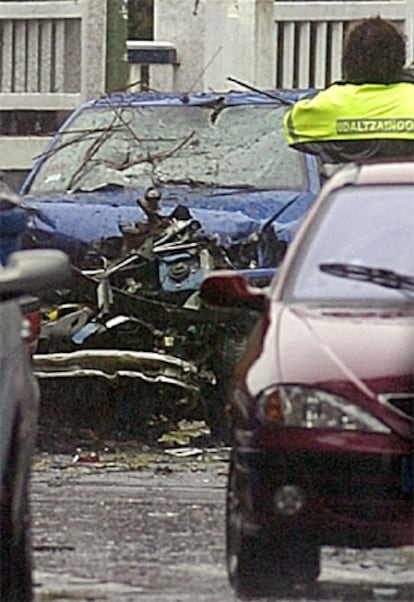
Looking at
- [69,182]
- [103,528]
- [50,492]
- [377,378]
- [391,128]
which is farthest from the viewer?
[69,182]

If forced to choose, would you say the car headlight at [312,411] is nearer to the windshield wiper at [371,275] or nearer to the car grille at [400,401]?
the car grille at [400,401]

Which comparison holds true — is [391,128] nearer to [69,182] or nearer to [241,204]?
[241,204]

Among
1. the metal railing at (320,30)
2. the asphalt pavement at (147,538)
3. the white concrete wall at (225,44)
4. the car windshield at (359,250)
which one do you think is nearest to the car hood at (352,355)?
the car windshield at (359,250)

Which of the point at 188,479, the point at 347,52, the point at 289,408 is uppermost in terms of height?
the point at 347,52

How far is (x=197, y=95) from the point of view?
13.7 m

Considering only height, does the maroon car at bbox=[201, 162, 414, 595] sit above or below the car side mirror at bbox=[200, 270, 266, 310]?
below

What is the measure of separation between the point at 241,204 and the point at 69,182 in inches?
47.0

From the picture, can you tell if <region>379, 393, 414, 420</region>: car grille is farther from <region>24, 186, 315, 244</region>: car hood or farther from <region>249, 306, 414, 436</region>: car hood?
<region>24, 186, 315, 244</region>: car hood

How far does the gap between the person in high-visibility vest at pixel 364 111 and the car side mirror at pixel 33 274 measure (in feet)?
15.8

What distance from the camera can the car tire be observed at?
7992 mm

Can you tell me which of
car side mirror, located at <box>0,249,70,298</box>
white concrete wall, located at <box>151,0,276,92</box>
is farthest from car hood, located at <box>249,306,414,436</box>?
white concrete wall, located at <box>151,0,276,92</box>

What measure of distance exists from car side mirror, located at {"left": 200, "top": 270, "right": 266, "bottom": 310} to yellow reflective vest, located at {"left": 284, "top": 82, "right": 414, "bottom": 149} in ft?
10.4

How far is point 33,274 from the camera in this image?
6.93 m

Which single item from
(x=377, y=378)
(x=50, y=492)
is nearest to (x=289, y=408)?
(x=377, y=378)
